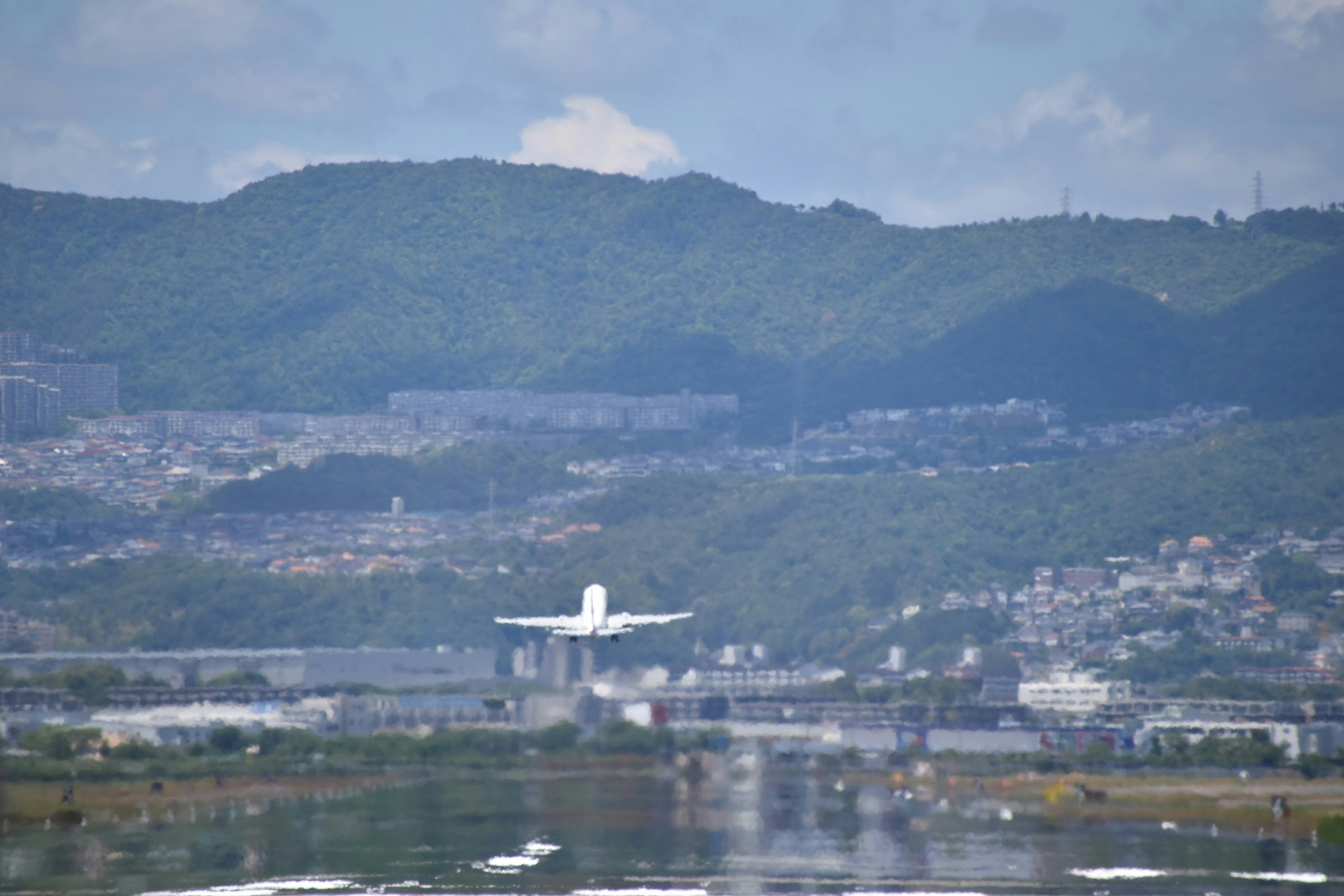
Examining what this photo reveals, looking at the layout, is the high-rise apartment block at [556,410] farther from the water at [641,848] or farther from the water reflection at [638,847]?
the water at [641,848]

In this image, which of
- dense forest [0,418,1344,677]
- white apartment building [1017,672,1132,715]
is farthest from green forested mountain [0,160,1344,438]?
white apartment building [1017,672,1132,715]

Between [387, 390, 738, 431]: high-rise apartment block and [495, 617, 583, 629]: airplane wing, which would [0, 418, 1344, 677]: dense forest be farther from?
[387, 390, 738, 431]: high-rise apartment block

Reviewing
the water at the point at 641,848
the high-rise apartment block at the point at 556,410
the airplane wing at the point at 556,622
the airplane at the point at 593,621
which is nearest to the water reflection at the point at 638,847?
the water at the point at 641,848

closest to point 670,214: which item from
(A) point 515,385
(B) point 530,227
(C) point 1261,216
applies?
(B) point 530,227

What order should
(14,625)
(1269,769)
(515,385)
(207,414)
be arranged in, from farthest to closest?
(515,385) → (207,414) → (14,625) → (1269,769)

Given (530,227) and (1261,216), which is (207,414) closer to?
(530,227)

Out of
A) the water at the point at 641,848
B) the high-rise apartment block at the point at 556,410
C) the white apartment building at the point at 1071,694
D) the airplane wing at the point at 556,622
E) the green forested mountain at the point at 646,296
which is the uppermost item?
the green forested mountain at the point at 646,296
